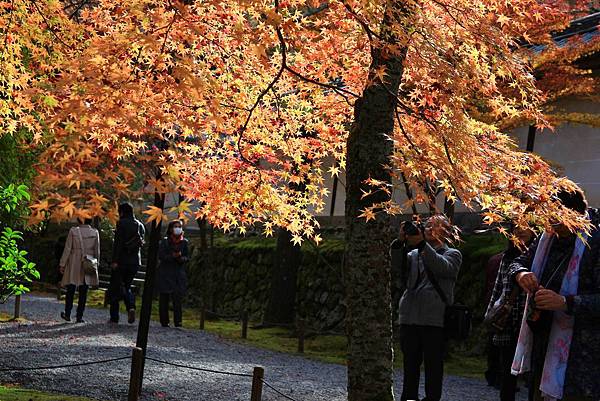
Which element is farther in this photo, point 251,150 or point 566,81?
point 566,81

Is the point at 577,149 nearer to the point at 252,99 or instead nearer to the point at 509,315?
the point at 252,99

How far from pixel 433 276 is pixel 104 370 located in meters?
4.74

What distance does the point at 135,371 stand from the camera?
26.5 feet

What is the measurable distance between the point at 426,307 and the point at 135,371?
2.82m

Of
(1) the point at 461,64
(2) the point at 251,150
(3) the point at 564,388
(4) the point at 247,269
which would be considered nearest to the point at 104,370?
(2) the point at 251,150

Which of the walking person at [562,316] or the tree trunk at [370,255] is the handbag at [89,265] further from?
the walking person at [562,316]

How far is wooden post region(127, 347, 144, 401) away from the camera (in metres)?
7.93

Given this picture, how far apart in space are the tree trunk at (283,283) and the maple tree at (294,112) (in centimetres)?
857

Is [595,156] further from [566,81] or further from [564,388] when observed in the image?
[564,388]

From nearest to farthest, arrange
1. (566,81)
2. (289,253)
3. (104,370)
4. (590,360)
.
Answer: (590,360)
(104,370)
(566,81)
(289,253)

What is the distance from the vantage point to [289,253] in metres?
17.4

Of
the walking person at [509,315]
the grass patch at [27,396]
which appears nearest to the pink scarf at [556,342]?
the walking person at [509,315]

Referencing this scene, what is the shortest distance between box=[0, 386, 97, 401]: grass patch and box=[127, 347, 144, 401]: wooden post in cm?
61

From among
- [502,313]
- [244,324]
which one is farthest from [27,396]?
[244,324]
